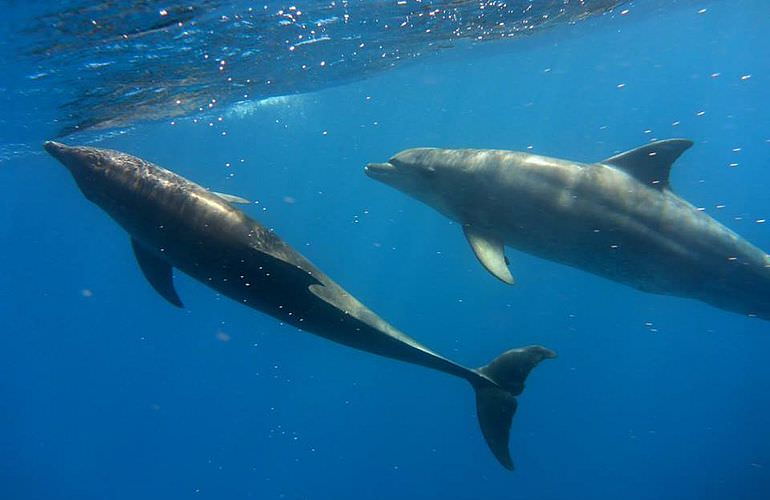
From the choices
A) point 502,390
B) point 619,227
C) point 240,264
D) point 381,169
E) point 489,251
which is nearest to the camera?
point 240,264

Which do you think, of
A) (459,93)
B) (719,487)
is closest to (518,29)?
(719,487)

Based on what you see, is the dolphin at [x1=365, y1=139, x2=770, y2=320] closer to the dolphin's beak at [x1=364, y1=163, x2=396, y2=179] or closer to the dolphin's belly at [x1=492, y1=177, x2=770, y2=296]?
the dolphin's belly at [x1=492, y1=177, x2=770, y2=296]

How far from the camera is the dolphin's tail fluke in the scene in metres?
7.80

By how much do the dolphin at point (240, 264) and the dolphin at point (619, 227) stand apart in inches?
67.0

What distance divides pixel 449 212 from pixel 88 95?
46.3 ft

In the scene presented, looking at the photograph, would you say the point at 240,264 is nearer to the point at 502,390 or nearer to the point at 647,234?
the point at 502,390

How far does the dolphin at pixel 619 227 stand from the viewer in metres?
7.98

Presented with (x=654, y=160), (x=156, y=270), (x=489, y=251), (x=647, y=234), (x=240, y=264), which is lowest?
(x=489, y=251)

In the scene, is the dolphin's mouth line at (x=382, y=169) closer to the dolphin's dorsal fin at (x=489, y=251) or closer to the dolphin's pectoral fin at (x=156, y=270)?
the dolphin's dorsal fin at (x=489, y=251)

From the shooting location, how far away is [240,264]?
6570mm

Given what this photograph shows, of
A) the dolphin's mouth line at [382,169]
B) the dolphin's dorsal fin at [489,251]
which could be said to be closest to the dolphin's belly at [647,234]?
the dolphin's dorsal fin at [489,251]

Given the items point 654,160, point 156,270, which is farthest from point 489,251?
point 156,270

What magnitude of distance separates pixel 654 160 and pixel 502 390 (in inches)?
158

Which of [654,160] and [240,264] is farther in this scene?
[654,160]
